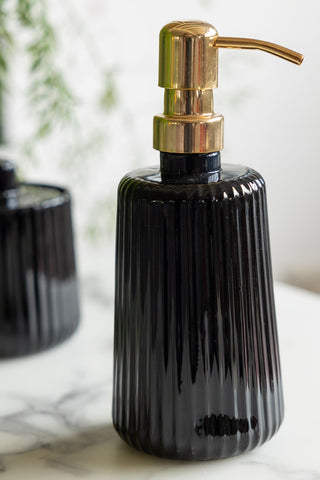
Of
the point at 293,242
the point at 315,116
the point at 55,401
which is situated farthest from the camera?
the point at 293,242

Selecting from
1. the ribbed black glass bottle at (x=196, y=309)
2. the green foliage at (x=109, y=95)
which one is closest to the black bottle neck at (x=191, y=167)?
the ribbed black glass bottle at (x=196, y=309)

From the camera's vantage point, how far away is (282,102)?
108 cm

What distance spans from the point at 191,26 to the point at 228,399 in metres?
0.20

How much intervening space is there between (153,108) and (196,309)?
0.83m

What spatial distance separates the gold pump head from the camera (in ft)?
1.16

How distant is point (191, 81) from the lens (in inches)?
14.0

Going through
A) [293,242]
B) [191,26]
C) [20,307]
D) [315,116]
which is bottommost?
[293,242]

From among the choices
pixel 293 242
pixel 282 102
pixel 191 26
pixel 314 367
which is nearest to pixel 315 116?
pixel 282 102

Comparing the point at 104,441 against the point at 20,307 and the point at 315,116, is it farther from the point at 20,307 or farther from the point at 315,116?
the point at 315,116

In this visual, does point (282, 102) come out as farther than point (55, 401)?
Yes

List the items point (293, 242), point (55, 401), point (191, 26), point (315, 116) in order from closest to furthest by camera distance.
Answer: point (191, 26)
point (55, 401)
point (315, 116)
point (293, 242)

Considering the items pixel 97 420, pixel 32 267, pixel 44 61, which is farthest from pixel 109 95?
pixel 97 420

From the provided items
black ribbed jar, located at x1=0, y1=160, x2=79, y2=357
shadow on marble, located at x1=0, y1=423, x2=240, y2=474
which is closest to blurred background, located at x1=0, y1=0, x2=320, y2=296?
black ribbed jar, located at x1=0, y1=160, x2=79, y2=357

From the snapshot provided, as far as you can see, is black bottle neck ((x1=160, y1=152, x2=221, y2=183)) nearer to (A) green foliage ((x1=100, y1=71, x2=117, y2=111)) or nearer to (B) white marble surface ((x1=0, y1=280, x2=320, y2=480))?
(B) white marble surface ((x1=0, y1=280, x2=320, y2=480))
